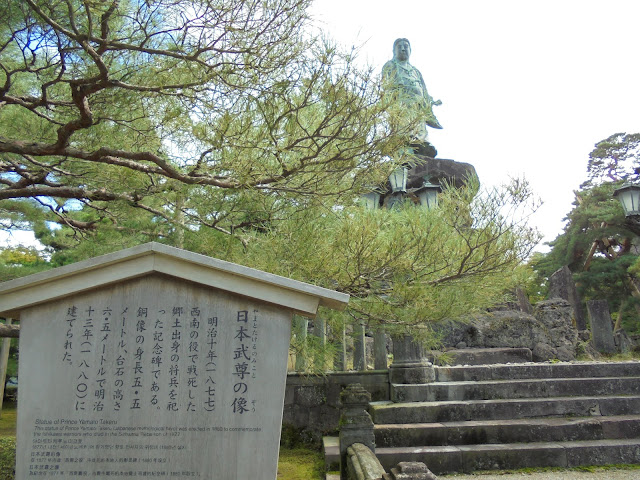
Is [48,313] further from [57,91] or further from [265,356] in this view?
[57,91]

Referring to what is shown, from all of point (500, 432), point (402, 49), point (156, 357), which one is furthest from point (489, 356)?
point (402, 49)

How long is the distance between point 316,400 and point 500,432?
Answer: 2055 millimetres

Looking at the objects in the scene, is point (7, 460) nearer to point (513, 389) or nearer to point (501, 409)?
point (501, 409)

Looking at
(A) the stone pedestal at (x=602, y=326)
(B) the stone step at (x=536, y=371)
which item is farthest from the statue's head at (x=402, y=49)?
(B) the stone step at (x=536, y=371)

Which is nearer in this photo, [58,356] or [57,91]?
[58,356]

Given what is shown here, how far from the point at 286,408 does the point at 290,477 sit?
1.26 m

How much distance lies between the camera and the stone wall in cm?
562

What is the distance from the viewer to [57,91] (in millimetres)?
4051

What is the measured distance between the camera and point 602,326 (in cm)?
877

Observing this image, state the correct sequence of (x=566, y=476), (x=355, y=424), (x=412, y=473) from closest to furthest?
(x=412, y=473), (x=355, y=424), (x=566, y=476)

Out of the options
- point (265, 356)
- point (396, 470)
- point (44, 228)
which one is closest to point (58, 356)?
point (265, 356)

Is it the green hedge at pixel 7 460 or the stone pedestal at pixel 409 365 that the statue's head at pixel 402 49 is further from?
the green hedge at pixel 7 460

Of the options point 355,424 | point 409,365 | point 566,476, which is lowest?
point 566,476

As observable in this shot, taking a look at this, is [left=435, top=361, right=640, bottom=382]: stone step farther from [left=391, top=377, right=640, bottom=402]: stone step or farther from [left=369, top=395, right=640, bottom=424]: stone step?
[left=369, top=395, right=640, bottom=424]: stone step
